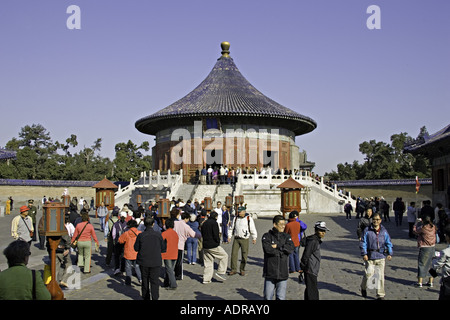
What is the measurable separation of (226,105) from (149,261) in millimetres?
27777

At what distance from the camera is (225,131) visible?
34.9 metres

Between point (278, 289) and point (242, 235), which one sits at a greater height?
point (242, 235)

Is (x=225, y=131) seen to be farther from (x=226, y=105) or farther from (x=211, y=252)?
(x=211, y=252)

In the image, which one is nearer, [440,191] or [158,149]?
[440,191]

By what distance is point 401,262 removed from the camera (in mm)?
11203

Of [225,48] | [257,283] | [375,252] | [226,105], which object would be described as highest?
[225,48]

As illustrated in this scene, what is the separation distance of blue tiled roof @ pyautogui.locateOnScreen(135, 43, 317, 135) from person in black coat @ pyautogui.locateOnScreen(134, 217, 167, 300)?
26.3 m

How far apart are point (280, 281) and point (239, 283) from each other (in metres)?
2.73

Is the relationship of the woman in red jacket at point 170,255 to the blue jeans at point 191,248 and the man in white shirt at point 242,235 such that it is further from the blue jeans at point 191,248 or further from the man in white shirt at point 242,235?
the blue jeans at point 191,248

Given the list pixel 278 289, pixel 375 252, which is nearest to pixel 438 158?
pixel 375 252

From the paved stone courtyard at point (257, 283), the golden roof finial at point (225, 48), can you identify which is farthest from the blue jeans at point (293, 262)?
the golden roof finial at point (225, 48)

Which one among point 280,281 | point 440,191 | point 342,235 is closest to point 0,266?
point 280,281

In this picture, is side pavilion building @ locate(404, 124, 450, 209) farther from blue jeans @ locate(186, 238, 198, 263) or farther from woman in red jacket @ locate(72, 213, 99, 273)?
woman in red jacket @ locate(72, 213, 99, 273)
